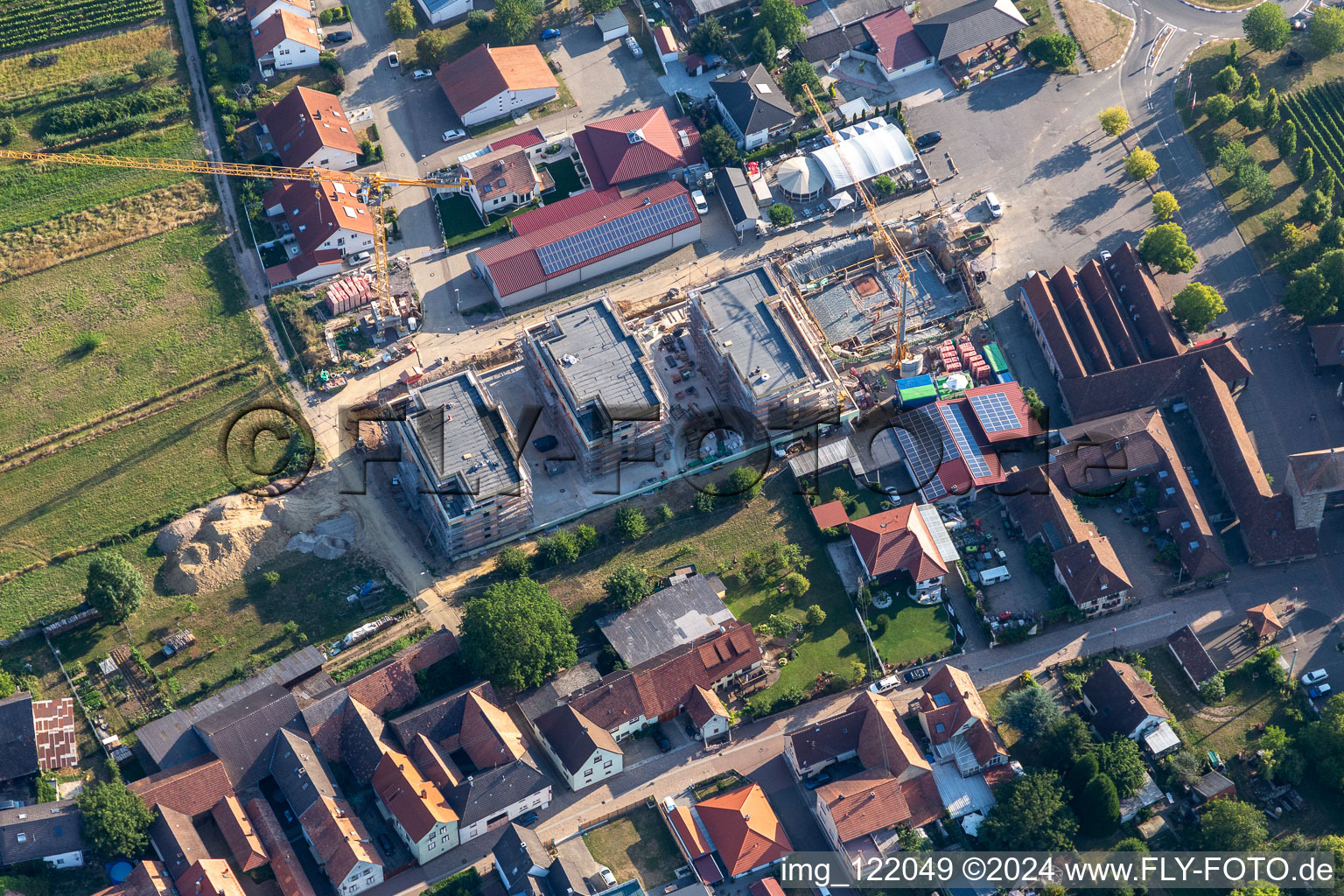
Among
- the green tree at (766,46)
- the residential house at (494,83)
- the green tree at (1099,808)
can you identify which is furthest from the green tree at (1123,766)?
the residential house at (494,83)

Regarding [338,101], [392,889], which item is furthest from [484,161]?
[392,889]

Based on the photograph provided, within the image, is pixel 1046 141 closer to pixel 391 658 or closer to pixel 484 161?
pixel 484 161

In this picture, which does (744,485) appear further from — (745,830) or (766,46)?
(766,46)

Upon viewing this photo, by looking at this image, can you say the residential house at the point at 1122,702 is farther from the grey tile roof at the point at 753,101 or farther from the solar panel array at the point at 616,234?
the grey tile roof at the point at 753,101

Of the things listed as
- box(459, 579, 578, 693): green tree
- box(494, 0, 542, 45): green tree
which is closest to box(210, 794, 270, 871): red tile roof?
box(459, 579, 578, 693): green tree

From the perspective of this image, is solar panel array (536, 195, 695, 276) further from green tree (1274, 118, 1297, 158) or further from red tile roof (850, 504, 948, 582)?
green tree (1274, 118, 1297, 158)
